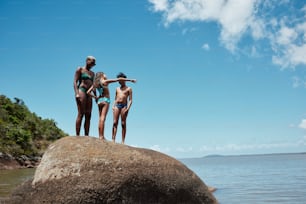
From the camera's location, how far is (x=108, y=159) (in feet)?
22.3

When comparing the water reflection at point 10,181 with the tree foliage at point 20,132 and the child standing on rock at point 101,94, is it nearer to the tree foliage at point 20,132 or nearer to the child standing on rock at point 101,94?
the child standing on rock at point 101,94

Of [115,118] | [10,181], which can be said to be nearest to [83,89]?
[115,118]

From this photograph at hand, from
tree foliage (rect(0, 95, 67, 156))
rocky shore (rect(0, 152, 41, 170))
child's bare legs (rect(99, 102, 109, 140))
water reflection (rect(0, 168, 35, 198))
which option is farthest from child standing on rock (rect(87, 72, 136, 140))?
tree foliage (rect(0, 95, 67, 156))

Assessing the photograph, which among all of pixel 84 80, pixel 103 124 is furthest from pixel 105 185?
pixel 84 80

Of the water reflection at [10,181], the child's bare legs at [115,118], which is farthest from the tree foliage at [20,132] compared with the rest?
the child's bare legs at [115,118]

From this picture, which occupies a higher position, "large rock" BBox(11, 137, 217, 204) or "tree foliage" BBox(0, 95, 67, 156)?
"tree foliage" BBox(0, 95, 67, 156)

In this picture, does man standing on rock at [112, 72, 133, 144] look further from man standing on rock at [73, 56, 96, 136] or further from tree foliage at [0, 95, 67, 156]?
tree foliage at [0, 95, 67, 156]

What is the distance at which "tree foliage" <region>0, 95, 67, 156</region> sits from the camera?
131 ft

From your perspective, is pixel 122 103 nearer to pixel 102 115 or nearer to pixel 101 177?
pixel 102 115

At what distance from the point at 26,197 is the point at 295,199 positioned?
43.3 ft

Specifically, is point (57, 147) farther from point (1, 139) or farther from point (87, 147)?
point (1, 139)

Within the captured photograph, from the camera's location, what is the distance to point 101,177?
656cm

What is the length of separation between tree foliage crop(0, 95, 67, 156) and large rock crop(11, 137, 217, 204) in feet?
107

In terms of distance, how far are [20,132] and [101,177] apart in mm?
39060
